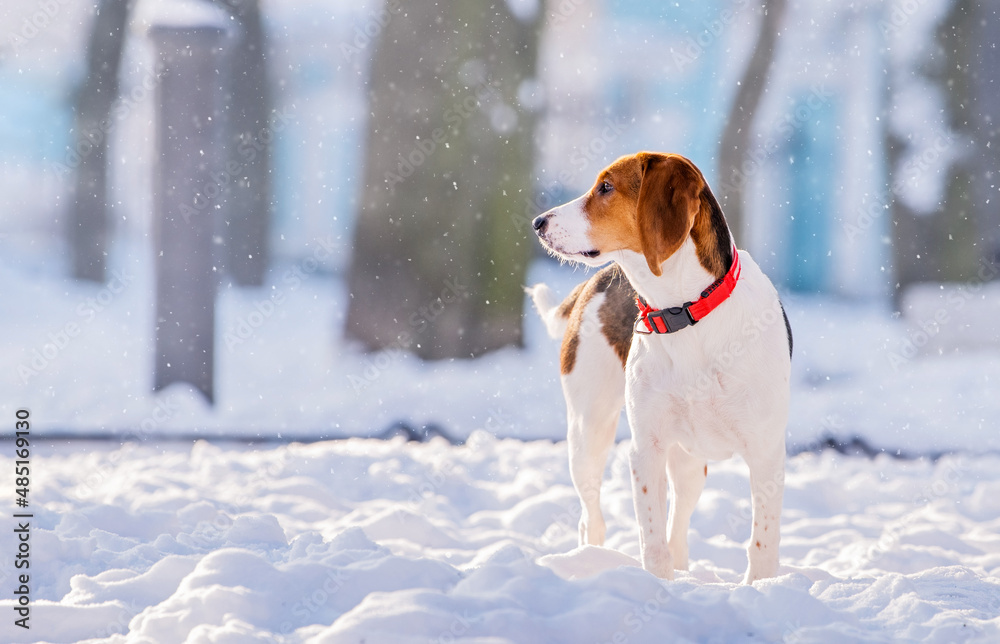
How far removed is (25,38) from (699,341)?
29.7 ft

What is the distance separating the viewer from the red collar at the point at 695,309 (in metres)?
2.85

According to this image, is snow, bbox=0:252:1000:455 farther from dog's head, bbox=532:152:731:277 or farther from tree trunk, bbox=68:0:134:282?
dog's head, bbox=532:152:731:277

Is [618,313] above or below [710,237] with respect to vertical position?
below

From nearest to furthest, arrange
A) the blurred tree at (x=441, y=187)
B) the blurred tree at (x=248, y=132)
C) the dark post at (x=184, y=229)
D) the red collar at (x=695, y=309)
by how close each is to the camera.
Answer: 1. the red collar at (x=695, y=309)
2. the dark post at (x=184, y=229)
3. the blurred tree at (x=441, y=187)
4. the blurred tree at (x=248, y=132)

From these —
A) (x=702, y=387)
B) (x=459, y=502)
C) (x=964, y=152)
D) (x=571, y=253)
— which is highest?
(x=964, y=152)

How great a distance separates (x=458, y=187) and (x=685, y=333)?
570cm

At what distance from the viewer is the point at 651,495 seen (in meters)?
3.00

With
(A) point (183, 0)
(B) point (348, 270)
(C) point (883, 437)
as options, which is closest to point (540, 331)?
(B) point (348, 270)

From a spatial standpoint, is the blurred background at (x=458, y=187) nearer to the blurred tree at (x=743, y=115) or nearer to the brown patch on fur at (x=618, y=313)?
the blurred tree at (x=743, y=115)

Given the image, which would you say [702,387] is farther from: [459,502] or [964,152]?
[964,152]

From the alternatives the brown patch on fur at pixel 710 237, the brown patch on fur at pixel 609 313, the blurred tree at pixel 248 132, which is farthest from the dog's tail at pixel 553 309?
A: the blurred tree at pixel 248 132

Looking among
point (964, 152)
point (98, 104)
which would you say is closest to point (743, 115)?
point (964, 152)

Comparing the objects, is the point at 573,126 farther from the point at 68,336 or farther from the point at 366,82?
the point at 68,336

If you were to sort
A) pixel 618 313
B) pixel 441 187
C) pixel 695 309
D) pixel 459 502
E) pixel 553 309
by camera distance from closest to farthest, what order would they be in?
pixel 695 309, pixel 618 313, pixel 553 309, pixel 459 502, pixel 441 187
